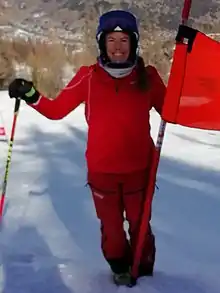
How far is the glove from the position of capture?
2.77 meters

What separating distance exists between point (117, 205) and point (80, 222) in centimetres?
104

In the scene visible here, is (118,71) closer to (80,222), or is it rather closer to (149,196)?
(149,196)

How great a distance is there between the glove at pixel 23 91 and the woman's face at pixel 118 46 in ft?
1.26

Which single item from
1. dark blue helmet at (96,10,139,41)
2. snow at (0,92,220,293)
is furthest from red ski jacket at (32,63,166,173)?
snow at (0,92,220,293)

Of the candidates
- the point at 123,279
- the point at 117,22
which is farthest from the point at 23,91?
the point at 123,279

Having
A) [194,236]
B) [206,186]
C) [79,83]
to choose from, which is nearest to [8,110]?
[206,186]

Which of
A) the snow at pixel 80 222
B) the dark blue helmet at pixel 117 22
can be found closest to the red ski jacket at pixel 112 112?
the dark blue helmet at pixel 117 22

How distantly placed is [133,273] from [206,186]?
1.82 m

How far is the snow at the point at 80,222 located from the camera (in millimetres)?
3002

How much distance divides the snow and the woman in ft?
1.00

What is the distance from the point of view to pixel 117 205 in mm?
2811

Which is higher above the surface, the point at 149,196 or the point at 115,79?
the point at 115,79

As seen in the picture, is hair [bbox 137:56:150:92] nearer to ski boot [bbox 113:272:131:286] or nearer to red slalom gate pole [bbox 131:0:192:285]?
red slalom gate pole [bbox 131:0:192:285]

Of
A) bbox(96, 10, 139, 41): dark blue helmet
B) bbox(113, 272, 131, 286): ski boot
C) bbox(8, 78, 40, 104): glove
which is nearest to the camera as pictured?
bbox(96, 10, 139, 41): dark blue helmet
